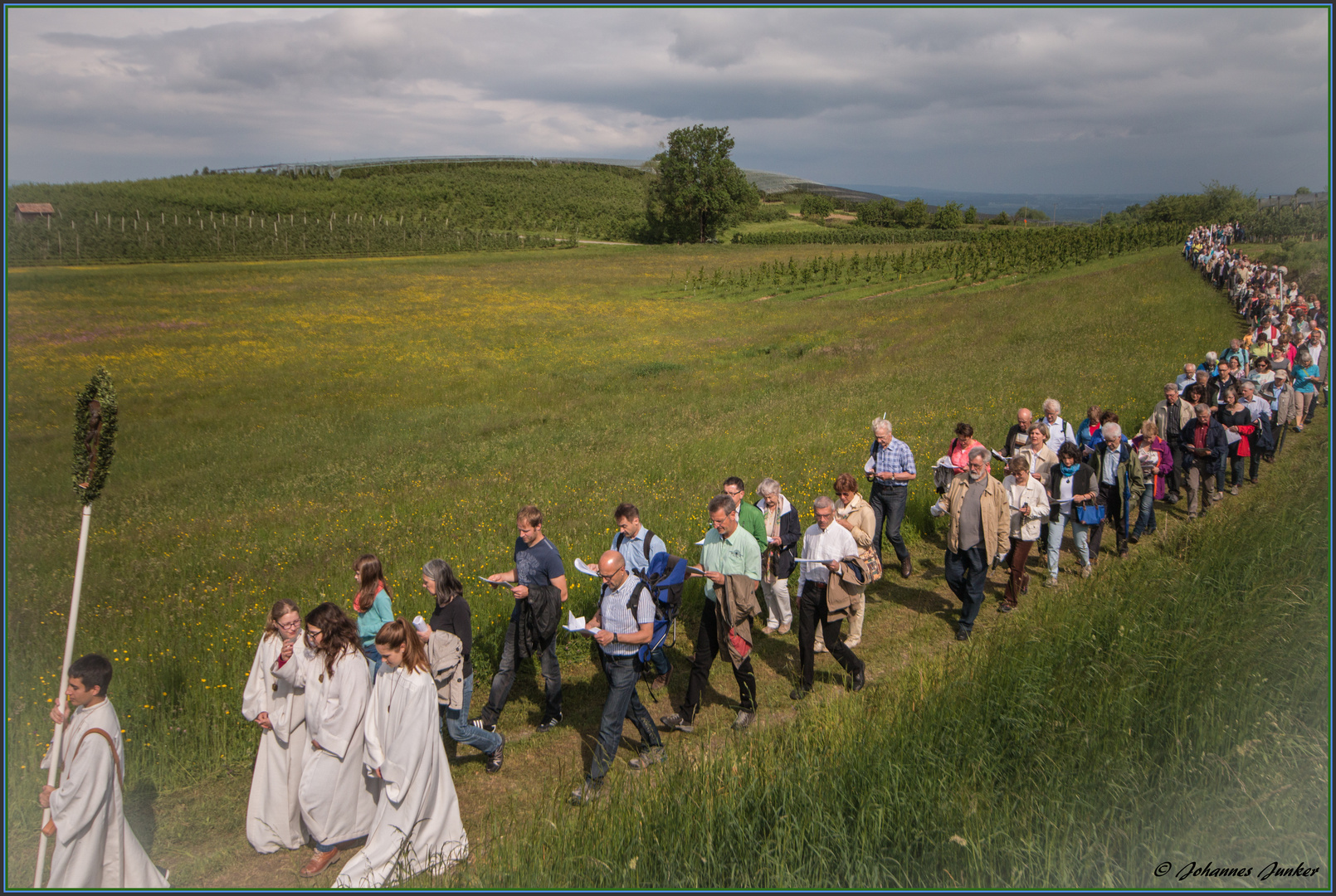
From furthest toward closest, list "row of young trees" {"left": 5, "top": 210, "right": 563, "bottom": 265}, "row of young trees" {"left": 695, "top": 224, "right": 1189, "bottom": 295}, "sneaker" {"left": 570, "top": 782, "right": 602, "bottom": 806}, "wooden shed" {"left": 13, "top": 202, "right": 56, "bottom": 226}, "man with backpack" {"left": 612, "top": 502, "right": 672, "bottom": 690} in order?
1. "row of young trees" {"left": 695, "top": 224, "right": 1189, "bottom": 295}
2. "row of young trees" {"left": 5, "top": 210, "right": 563, "bottom": 265}
3. "wooden shed" {"left": 13, "top": 202, "right": 56, "bottom": 226}
4. "man with backpack" {"left": 612, "top": 502, "right": 672, "bottom": 690}
5. "sneaker" {"left": 570, "top": 782, "right": 602, "bottom": 806}

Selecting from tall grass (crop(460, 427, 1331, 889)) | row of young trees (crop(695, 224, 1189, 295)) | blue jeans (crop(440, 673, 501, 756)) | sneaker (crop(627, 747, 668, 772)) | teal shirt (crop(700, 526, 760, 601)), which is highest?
row of young trees (crop(695, 224, 1189, 295))

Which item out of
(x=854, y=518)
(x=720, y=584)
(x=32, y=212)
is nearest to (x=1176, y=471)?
(x=854, y=518)

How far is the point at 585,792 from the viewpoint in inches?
261

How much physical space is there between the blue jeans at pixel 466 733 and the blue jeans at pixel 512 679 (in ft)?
1.56

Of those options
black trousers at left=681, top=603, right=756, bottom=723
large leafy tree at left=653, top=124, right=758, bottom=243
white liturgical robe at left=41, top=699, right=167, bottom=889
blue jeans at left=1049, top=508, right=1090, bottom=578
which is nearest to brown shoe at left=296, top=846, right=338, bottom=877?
white liturgical robe at left=41, top=699, right=167, bottom=889

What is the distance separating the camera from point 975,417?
19.8 meters

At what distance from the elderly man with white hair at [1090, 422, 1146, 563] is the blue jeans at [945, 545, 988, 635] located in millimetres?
3314

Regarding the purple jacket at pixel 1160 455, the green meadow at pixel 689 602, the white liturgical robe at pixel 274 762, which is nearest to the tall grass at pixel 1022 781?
the green meadow at pixel 689 602

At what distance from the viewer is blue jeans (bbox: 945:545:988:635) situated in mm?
9484

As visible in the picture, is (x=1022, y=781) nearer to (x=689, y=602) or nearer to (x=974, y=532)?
(x=974, y=532)

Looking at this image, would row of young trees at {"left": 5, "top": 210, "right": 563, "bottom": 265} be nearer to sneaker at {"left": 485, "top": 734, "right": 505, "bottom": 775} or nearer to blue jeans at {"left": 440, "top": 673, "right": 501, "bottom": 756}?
blue jeans at {"left": 440, "top": 673, "right": 501, "bottom": 756}

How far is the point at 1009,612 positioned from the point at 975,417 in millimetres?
10565

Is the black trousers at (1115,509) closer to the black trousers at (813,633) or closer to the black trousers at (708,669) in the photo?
the black trousers at (813,633)

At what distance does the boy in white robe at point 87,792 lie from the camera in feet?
17.2
